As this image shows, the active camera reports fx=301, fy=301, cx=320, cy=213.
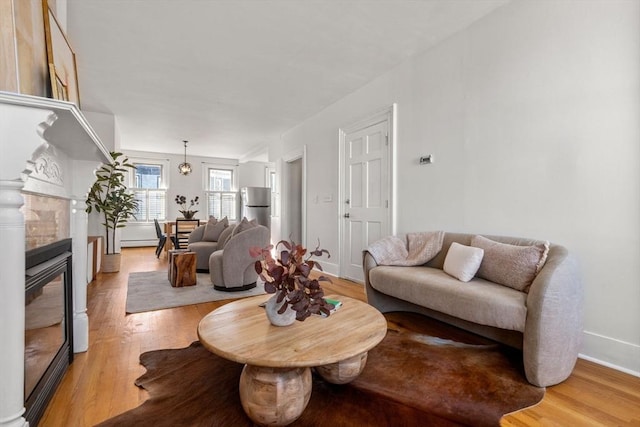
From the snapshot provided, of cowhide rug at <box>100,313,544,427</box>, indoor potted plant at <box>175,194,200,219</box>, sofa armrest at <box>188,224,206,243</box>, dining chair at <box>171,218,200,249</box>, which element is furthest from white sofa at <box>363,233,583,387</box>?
indoor potted plant at <box>175,194,200,219</box>

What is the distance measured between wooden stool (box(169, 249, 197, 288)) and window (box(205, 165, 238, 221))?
5.30 metres

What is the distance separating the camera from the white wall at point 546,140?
192cm

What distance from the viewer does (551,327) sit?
1.66 metres

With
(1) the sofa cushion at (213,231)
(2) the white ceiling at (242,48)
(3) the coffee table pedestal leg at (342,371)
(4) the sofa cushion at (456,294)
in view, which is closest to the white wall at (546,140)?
(2) the white ceiling at (242,48)

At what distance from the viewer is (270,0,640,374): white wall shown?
1916mm

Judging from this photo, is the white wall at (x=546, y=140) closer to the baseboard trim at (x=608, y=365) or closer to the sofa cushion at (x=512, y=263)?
the baseboard trim at (x=608, y=365)

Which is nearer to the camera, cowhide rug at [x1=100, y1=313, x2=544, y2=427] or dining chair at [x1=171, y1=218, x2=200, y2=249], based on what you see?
cowhide rug at [x1=100, y1=313, x2=544, y2=427]

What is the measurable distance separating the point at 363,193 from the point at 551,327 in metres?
2.60

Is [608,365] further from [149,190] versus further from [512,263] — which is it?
[149,190]

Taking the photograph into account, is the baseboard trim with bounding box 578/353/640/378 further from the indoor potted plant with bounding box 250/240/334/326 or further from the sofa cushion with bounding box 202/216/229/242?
the sofa cushion with bounding box 202/216/229/242

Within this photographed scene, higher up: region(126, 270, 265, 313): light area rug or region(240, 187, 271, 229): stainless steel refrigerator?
region(240, 187, 271, 229): stainless steel refrigerator

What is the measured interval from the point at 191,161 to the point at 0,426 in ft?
28.0

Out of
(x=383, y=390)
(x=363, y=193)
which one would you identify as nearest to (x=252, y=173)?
(x=363, y=193)

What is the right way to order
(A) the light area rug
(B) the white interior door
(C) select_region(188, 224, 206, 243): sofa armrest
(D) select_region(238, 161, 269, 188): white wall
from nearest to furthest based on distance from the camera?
(A) the light area rug < (B) the white interior door < (C) select_region(188, 224, 206, 243): sofa armrest < (D) select_region(238, 161, 269, 188): white wall
